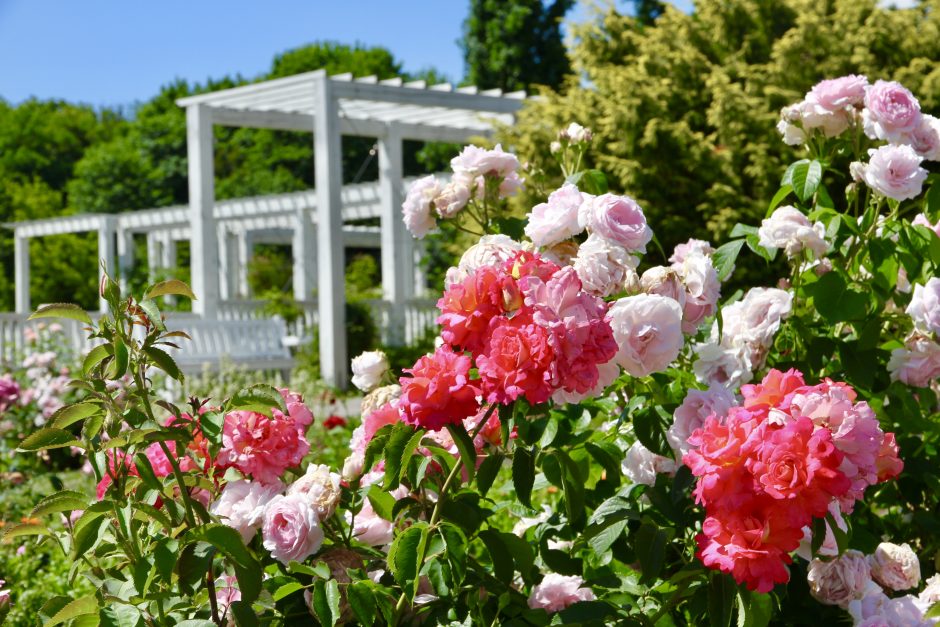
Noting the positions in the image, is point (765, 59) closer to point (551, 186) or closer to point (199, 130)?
point (551, 186)

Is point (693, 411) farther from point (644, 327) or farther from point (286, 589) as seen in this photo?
point (286, 589)

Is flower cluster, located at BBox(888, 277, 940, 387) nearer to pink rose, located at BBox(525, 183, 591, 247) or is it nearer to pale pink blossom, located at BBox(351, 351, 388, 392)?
pink rose, located at BBox(525, 183, 591, 247)

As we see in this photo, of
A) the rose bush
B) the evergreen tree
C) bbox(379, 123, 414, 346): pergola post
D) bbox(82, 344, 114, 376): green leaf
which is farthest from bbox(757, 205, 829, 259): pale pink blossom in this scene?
the evergreen tree

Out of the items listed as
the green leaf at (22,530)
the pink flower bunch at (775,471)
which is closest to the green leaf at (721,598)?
the pink flower bunch at (775,471)

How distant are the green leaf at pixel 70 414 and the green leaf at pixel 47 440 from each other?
0.04 ft

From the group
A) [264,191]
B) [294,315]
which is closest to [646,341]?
[294,315]

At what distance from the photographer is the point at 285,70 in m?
41.6

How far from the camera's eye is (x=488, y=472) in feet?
4.98

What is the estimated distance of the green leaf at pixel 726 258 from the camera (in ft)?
6.42

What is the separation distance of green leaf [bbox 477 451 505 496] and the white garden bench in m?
10.0

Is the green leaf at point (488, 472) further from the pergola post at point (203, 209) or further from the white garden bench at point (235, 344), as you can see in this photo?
the pergola post at point (203, 209)

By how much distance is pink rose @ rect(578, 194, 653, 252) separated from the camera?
158 centimetres

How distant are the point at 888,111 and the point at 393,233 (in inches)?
456

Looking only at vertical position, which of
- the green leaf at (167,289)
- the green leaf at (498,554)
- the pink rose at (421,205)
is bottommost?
the green leaf at (498,554)
